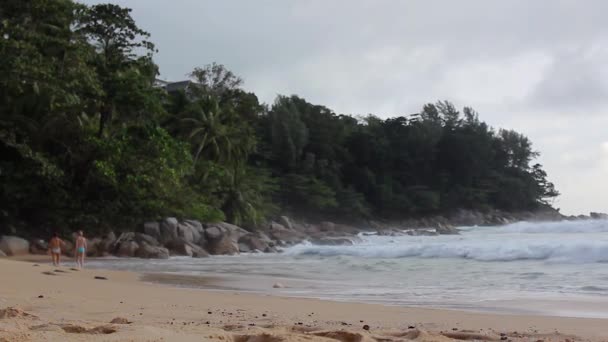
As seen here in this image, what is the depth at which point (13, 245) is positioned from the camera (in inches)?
872

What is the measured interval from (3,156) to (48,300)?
20265mm

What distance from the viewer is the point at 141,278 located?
13.3m

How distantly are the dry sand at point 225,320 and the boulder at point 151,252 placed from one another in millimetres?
13830

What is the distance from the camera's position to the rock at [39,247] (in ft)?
75.5

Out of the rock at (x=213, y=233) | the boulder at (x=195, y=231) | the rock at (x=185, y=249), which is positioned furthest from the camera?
the rock at (x=213, y=233)

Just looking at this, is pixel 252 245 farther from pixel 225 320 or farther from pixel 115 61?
pixel 225 320

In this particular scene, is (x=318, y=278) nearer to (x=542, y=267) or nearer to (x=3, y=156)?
(x=542, y=267)

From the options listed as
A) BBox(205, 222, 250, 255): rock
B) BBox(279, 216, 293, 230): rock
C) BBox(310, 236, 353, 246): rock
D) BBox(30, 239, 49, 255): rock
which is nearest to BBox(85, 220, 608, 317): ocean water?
BBox(205, 222, 250, 255): rock

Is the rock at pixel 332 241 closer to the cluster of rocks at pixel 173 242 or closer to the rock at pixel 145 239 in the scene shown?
the cluster of rocks at pixel 173 242

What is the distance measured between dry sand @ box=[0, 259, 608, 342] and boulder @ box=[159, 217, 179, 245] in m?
16.6

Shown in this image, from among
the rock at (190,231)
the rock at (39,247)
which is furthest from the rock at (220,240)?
the rock at (39,247)

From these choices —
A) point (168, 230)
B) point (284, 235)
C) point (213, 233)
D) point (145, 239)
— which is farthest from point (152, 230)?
point (284, 235)

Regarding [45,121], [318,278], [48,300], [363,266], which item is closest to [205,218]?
[45,121]

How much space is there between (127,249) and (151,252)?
112 centimetres
